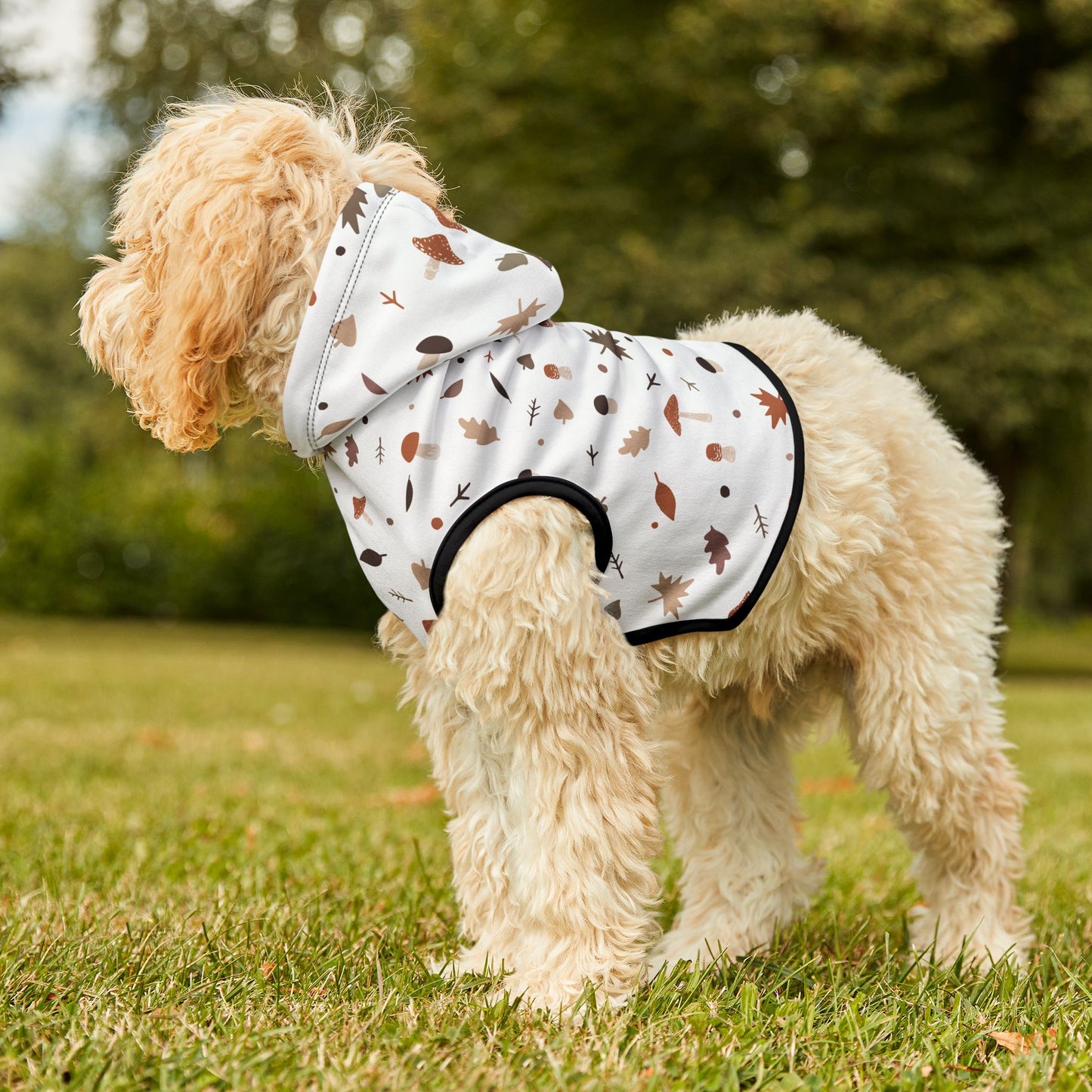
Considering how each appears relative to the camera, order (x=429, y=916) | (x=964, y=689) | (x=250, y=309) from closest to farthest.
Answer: (x=250, y=309) < (x=964, y=689) < (x=429, y=916)

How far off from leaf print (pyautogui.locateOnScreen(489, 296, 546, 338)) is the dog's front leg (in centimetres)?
39

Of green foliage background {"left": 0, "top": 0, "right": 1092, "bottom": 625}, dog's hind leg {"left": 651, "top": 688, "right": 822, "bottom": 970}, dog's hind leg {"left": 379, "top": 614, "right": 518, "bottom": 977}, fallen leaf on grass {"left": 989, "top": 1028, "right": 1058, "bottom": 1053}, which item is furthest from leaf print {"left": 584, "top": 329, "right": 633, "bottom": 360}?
green foliage background {"left": 0, "top": 0, "right": 1092, "bottom": 625}

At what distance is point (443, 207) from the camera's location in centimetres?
281

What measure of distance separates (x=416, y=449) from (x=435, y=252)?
449mm

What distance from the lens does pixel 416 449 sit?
8.05 ft

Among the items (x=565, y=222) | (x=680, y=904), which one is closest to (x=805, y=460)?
(x=680, y=904)

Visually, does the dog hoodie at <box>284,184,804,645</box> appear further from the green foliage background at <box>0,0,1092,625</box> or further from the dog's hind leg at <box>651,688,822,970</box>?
the green foliage background at <box>0,0,1092,625</box>

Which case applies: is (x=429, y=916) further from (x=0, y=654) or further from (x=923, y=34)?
(x=923, y=34)

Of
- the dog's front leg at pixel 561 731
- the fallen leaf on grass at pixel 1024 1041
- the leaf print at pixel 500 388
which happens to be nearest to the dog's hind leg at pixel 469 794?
the dog's front leg at pixel 561 731

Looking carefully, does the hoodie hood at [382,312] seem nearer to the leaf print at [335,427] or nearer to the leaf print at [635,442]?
the leaf print at [335,427]

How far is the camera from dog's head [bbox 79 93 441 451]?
249 centimetres

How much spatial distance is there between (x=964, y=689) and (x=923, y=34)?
1304 centimetres

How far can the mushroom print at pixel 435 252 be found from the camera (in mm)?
2521

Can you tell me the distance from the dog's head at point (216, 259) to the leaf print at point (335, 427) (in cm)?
19
